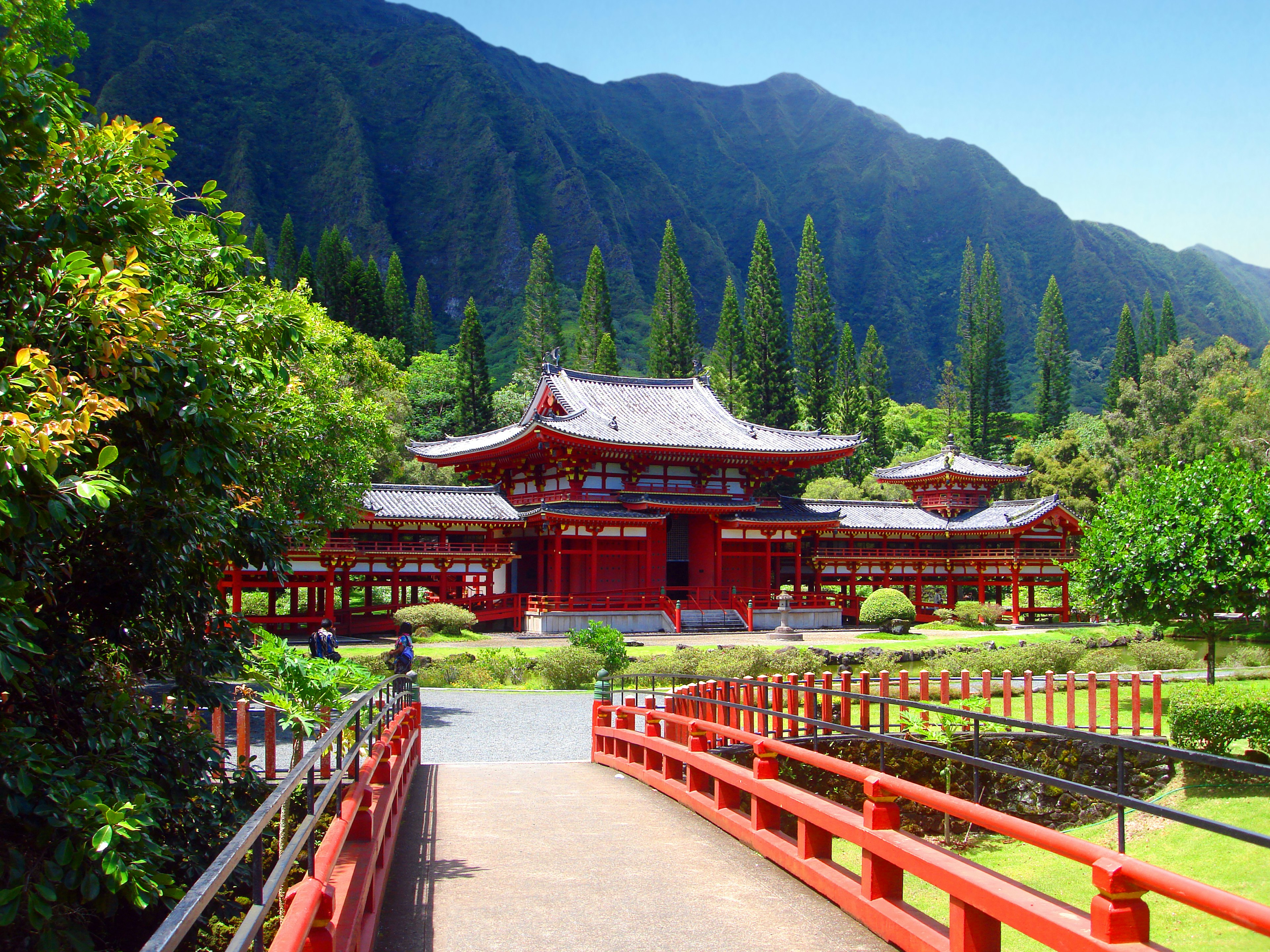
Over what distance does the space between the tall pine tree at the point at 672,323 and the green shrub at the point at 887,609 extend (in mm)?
28585

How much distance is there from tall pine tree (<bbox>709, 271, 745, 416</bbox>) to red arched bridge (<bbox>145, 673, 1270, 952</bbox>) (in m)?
55.0

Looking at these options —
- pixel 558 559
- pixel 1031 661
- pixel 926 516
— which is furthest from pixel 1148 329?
pixel 558 559

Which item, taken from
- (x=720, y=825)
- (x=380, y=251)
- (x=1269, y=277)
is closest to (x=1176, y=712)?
(x=720, y=825)

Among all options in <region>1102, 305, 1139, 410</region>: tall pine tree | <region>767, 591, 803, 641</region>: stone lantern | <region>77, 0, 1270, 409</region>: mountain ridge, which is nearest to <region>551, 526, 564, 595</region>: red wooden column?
<region>767, 591, 803, 641</region>: stone lantern

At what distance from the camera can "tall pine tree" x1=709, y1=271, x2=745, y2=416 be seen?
64688mm

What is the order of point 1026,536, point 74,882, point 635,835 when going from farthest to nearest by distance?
point 1026,536 < point 635,835 < point 74,882

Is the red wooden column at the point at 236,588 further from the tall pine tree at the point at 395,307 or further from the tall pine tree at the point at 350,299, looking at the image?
the tall pine tree at the point at 395,307

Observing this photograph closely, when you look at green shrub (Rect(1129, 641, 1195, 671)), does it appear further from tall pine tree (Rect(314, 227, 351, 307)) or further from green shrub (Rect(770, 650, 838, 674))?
tall pine tree (Rect(314, 227, 351, 307))

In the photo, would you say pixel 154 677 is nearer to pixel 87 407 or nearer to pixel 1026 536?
pixel 87 407

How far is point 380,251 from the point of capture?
370 feet

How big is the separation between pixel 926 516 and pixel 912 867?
40.4 meters

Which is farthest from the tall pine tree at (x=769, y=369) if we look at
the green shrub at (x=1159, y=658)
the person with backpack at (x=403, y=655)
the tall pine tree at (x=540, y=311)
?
the person with backpack at (x=403, y=655)

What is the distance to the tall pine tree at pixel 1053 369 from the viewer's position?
239 ft

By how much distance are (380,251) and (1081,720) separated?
10801cm
